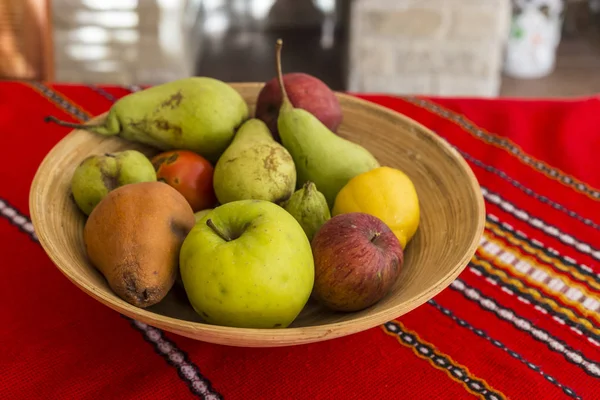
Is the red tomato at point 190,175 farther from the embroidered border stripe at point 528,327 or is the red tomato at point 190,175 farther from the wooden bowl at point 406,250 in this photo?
the embroidered border stripe at point 528,327

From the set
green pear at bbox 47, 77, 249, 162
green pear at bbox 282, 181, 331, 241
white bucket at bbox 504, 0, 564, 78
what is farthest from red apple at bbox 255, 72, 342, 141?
white bucket at bbox 504, 0, 564, 78

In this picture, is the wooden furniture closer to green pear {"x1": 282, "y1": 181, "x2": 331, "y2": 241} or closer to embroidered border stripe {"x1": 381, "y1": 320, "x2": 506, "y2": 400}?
green pear {"x1": 282, "y1": 181, "x2": 331, "y2": 241}

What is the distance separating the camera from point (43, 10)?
1012mm

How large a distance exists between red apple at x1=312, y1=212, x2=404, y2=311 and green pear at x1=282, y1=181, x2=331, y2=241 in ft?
0.09

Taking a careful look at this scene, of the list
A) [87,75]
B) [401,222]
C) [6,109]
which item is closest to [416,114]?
[401,222]

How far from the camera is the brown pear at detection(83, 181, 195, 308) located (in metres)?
0.49

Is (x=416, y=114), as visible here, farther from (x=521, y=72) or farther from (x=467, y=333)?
(x=521, y=72)

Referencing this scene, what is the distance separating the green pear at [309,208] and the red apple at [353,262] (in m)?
0.03

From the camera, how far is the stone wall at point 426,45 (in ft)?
5.62

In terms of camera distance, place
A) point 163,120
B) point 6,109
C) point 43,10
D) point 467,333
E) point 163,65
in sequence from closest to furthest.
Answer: point 467,333
point 163,120
point 6,109
point 43,10
point 163,65

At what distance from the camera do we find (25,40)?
103 centimetres

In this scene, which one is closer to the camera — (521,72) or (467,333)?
(467,333)

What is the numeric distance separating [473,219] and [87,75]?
1.59 meters

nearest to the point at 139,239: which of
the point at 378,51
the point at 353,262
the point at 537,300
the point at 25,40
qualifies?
the point at 353,262
